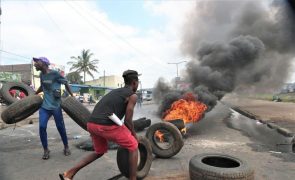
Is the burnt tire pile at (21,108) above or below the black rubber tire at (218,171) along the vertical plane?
above

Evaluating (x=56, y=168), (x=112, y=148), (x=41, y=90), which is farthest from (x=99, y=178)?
(x=41, y=90)

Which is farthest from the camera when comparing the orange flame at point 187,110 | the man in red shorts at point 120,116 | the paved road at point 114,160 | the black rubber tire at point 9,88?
the orange flame at point 187,110

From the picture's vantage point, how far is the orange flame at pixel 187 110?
1037 centimetres

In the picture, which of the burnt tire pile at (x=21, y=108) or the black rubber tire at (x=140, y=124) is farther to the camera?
the black rubber tire at (x=140, y=124)

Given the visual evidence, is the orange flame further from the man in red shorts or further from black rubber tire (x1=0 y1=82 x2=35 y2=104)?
the man in red shorts

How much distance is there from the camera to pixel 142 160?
4836 mm

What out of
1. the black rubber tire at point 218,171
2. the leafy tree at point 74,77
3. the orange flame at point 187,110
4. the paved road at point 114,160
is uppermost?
the leafy tree at point 74,77

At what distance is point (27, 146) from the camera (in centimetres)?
735

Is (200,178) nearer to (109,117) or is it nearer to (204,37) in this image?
(109,117)

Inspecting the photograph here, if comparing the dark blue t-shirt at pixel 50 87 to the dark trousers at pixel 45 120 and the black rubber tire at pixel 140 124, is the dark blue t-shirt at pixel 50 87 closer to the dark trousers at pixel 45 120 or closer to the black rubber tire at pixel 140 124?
the dark trousers at pixel 45 120

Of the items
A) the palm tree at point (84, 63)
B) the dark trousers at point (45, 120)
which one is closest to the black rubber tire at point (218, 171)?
the dark trousers at point (45, 120)

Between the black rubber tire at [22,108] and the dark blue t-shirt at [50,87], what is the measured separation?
0.47 meters

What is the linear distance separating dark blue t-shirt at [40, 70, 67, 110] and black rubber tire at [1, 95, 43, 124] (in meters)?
0.47

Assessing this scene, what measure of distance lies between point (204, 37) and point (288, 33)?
5.39 metres
